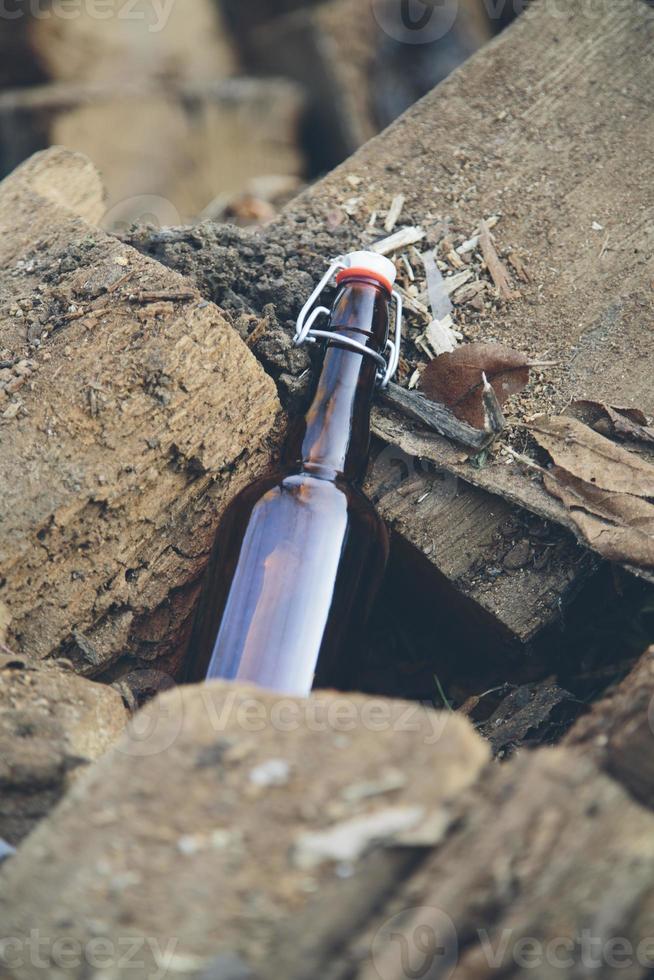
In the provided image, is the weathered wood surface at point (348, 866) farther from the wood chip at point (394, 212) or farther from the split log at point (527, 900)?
the wood chip at point (394, 212)

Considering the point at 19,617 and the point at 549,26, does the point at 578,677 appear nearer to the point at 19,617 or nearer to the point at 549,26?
the point at 19,617

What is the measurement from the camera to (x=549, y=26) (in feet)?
8.82

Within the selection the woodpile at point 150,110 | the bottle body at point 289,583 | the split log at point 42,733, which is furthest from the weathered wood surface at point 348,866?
the woodpile at point 150,110

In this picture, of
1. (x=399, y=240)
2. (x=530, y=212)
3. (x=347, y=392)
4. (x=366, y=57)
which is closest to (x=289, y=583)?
(x=347, y=392)

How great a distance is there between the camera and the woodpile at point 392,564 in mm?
1080

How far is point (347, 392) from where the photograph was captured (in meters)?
1.89

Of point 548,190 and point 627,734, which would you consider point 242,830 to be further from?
point 548,190

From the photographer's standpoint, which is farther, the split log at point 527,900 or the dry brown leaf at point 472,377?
the dry brown leaf at point 472,377

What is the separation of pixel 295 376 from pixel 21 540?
71 centimetres

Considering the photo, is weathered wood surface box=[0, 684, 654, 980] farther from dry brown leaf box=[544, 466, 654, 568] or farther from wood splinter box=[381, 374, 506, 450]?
wood splinter box=[381, 374, 506, 450]

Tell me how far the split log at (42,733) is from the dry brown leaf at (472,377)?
3.26ft

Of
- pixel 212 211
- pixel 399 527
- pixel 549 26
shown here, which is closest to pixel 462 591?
pixel 399 527

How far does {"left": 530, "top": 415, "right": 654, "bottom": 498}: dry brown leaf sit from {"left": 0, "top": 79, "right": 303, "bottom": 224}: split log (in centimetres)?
219

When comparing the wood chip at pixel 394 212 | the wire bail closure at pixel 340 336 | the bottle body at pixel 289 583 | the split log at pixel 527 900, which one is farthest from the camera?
the wood chip at pixel 394 212
